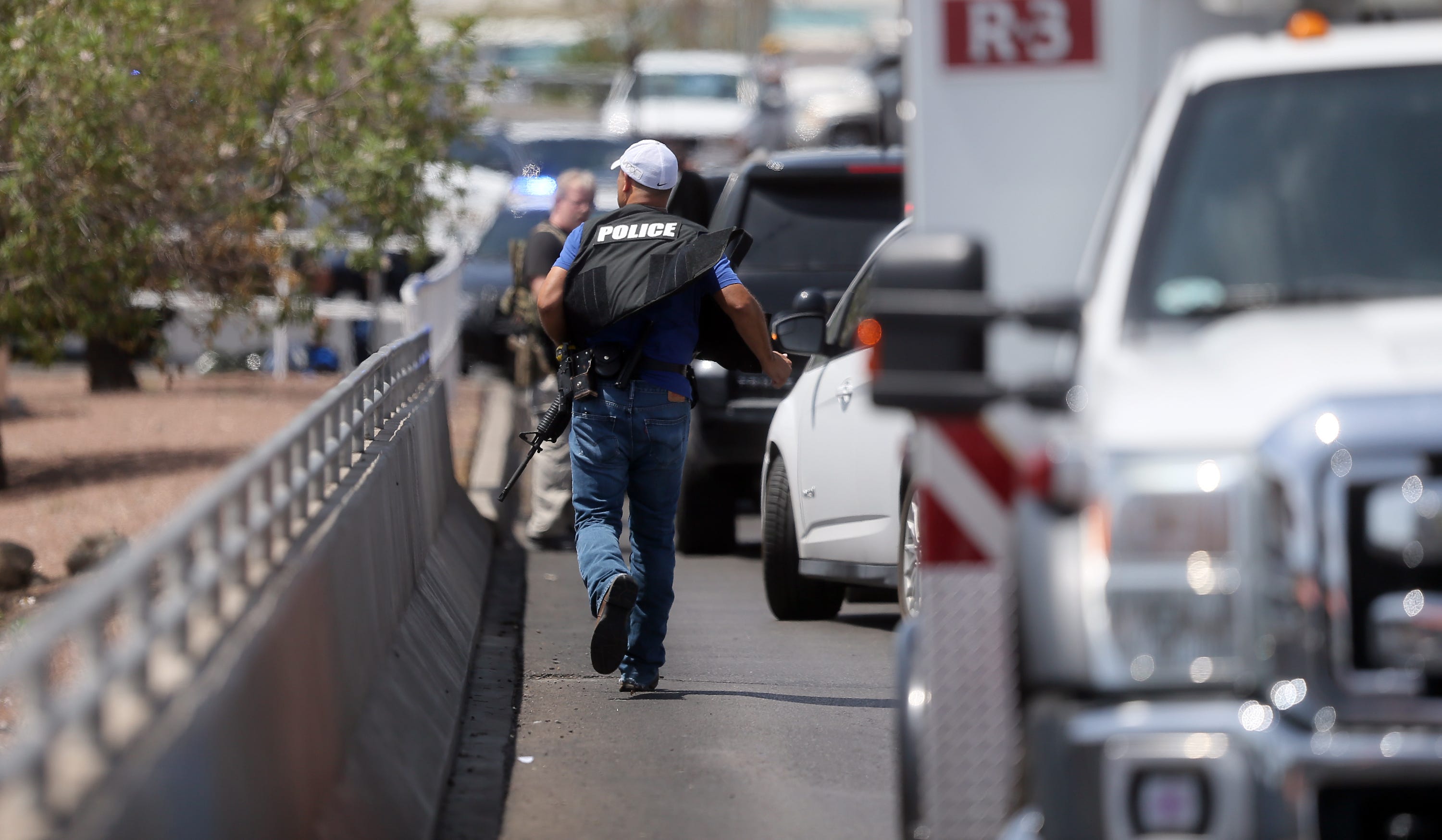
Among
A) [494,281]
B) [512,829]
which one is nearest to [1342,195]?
[512,829]

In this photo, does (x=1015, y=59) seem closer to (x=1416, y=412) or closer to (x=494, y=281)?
(x=1416, y=412)

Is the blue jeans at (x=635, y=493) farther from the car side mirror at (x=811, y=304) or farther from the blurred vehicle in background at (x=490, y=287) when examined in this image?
the blurred vehicle in background at (x=490, y=287)

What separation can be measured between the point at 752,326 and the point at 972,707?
3.41 metres

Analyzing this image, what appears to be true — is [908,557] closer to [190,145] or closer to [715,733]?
[715,733]

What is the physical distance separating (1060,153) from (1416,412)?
66.9 inches

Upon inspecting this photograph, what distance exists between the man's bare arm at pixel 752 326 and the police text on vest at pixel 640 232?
0.29 metres

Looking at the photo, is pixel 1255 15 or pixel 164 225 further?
pixel 164 225

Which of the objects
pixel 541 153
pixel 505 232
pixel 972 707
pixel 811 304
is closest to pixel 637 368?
pixel 811 304

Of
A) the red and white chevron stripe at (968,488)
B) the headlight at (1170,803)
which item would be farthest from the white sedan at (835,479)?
the headlight at (1170,803)

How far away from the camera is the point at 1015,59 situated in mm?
5148

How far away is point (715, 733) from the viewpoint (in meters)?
7.01

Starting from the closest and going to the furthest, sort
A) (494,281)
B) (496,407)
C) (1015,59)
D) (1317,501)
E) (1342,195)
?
(1317,501), (1342,195), (1015,59), (496,407), (494,281)

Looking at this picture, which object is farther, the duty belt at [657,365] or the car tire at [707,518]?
the car tire at [707,518]

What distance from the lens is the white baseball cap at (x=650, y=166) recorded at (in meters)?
7.56
